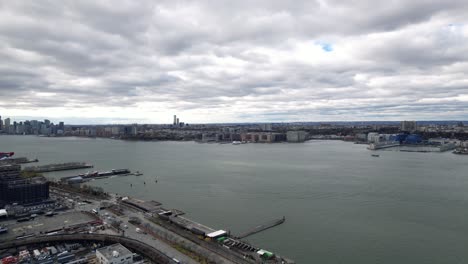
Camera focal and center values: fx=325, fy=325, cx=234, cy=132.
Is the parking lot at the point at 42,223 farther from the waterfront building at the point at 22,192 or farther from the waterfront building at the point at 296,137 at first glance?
the waterfront building at the point at 296,137

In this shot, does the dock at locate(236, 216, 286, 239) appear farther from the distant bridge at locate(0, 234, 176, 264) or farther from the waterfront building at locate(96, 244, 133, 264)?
the waterfront building at locate(96, 244, 133, 264)

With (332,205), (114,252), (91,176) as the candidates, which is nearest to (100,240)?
(114,252)

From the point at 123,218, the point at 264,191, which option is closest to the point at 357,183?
the point at 264,191

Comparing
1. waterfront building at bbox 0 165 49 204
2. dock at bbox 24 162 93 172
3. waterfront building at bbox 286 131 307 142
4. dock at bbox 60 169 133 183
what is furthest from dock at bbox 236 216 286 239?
waterfront building at bbox 286 131 307 142

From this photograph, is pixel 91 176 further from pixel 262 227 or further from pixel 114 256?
pixel 114 256

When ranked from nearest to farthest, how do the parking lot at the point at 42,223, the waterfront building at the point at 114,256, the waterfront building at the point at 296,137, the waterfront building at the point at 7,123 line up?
the waterfront building at the point at 114,256, the parking lot at the point at 42,223, the waterfront building at the point at 296,137, the waterfront building at the point at 7,123

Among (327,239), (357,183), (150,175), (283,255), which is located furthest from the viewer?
(150,175)

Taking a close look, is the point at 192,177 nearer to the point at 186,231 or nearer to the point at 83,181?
the point at 83,181

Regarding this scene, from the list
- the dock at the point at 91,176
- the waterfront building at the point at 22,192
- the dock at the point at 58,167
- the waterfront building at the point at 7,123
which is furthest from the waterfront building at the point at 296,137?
the waterfront building at the point at 7,123
